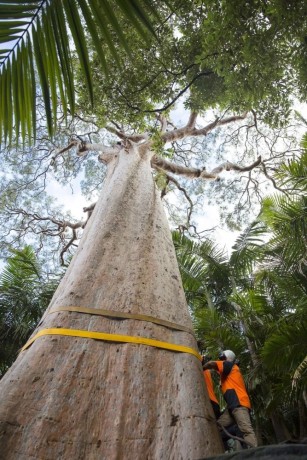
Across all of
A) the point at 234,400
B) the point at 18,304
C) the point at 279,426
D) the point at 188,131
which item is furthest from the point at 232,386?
the point at 188,131

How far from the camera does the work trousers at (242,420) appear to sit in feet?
9.76

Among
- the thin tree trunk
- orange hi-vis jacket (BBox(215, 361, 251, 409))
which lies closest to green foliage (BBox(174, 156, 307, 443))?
the thin tree trunk

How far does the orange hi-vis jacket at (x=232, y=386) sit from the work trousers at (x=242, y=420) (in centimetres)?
5

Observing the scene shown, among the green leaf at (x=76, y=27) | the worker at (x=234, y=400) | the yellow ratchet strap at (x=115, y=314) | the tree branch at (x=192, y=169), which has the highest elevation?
the tree branch at (x=192, y=169)

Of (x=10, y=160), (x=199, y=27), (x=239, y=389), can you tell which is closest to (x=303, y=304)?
(x=239, y=389)

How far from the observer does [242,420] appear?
302 cm

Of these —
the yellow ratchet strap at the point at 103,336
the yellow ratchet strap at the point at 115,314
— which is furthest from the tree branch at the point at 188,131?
the yellow ratchet strap at the point at 103,336

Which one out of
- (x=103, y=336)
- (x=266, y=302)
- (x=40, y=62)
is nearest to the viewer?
(x=40, y=62)

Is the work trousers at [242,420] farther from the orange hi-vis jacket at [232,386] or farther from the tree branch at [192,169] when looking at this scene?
the tree branch at [192,169]

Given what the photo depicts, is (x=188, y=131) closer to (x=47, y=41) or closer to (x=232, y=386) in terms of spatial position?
(x=232, y=386)

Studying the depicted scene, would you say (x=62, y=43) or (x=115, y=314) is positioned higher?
(x=62, y=43)

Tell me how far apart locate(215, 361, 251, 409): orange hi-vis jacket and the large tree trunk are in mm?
1269

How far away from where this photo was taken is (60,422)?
1317 millimetres

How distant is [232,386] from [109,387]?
2005mm
